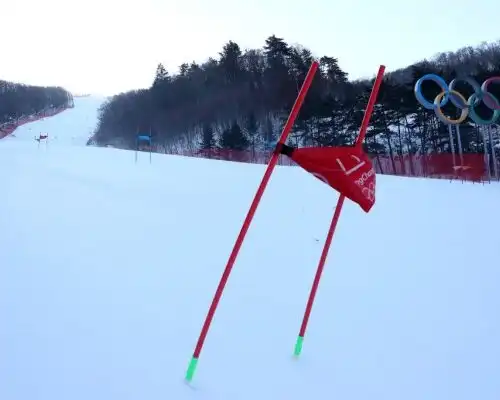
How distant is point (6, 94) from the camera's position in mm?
80312

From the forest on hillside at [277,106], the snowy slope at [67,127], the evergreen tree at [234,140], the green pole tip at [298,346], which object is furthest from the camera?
the snowy slope at [67,127]

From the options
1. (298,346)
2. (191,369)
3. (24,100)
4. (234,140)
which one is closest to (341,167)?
(298,346)

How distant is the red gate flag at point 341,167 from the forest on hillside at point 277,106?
91.3 feet

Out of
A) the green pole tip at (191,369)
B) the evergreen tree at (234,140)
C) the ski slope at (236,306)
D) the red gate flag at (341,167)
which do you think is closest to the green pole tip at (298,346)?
the ski slope at (236,306)

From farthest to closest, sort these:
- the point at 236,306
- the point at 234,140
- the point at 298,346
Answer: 1. the point at 234,140
2. the point at 236,306
3. the point at 298,346

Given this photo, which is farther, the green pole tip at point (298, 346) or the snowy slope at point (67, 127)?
the snowy slope at point (67, 127)

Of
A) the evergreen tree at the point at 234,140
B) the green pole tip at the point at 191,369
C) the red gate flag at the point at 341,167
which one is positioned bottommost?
the green pole tip at the point at 191,369

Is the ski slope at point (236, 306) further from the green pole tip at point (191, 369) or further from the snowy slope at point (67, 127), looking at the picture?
the snowy slope at point (67, 127)

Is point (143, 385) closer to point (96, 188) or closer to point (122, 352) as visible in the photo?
point (122, 352)

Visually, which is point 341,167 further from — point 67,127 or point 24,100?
point 24,100

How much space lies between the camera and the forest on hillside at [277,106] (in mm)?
32125

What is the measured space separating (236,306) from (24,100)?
307 feet

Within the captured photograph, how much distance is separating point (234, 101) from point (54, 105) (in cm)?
6295

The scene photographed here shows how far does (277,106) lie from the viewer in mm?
45344
